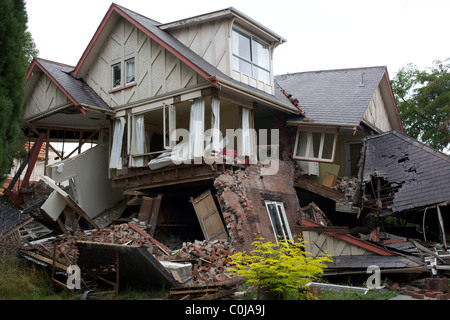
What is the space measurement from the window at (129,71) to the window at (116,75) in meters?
0.42

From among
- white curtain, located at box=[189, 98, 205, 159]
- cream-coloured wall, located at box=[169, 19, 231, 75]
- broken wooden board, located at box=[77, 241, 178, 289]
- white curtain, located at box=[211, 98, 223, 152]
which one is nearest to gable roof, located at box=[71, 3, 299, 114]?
cream-coloured wall, located at box=[169, 19, 231, 75]

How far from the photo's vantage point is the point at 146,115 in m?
17.5

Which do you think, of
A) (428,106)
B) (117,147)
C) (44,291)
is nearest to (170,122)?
(117,147)

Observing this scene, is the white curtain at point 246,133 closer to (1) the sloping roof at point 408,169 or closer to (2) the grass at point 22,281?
(1) the sloping roof at point 408,169

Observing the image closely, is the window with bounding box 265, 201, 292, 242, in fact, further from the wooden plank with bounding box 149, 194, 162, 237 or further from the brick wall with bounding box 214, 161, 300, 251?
the wooden plank with bounding box 149, 194, 162, 237

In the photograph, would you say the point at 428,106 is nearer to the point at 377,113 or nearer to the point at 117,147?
the point at 377,113

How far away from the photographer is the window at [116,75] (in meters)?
17.5

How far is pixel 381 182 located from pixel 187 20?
29.9 ft

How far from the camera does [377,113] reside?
71.8 ft

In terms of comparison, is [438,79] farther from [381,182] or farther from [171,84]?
[171,84]

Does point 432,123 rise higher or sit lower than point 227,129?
higher
